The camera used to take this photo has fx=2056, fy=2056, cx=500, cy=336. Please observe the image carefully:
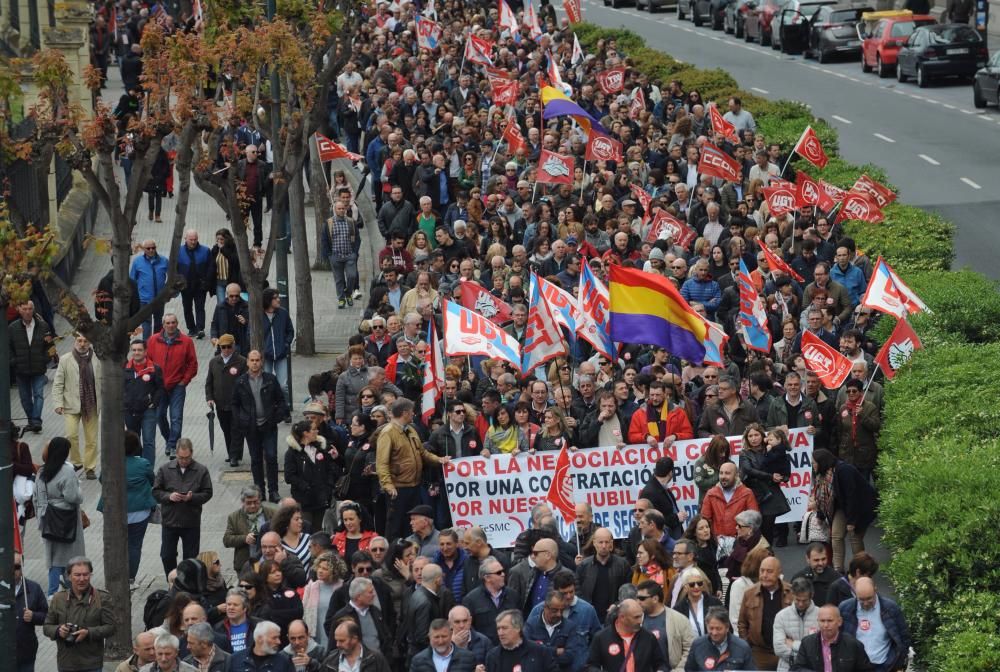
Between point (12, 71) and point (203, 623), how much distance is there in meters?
3.86

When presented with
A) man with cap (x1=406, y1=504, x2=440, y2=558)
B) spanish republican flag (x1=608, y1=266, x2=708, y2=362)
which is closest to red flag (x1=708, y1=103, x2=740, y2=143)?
spanish republican flag (x1=608, y1=266, x2=708, y2=362)

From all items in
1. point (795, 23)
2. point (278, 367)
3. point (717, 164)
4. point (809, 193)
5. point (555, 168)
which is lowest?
point (795, 23)

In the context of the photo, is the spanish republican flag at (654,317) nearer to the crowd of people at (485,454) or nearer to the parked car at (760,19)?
the crowd of people at (485,454)

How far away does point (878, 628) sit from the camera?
13484mm

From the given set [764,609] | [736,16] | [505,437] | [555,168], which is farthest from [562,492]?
[736,16]

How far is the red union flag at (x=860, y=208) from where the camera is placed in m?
24.9

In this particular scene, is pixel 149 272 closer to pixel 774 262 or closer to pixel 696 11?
pixel 774 262

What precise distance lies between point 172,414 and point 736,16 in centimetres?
4109

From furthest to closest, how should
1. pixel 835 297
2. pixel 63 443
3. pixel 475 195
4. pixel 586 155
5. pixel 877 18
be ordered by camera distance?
pixel 877 18 < pixel 586 155 < pixel 475 195 < pixel 835 297 < pixel 63 443

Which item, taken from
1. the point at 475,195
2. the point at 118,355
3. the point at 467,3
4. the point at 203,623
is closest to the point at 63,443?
the point at 118,355

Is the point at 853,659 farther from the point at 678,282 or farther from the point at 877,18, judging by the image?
the point at 877,18

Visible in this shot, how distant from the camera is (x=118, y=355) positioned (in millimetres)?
15070

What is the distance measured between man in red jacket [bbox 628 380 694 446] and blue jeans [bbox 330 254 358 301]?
9.42 metres

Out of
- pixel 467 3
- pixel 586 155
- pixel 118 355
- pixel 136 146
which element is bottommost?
pixel 467 3
